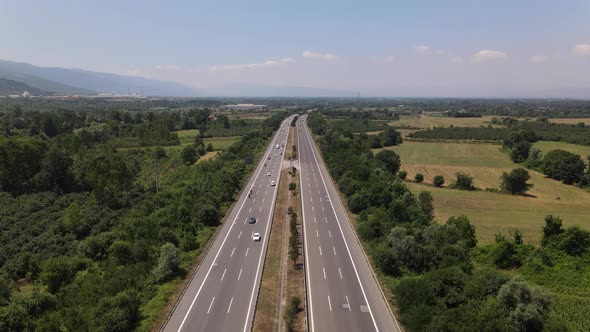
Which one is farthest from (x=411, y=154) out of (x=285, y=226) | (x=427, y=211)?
(x=285, y=226)

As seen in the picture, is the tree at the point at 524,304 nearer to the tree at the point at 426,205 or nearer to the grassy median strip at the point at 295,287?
the grassy median strip at the point at 295,287

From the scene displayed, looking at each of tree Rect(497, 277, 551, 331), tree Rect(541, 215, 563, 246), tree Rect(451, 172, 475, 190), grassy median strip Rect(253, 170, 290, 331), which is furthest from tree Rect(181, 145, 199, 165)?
tree Rect(497, 277, 551, 331)

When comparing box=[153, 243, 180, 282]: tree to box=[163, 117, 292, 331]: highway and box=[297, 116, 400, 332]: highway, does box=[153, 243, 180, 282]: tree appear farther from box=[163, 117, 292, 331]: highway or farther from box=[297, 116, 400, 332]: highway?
box=[297, 116, 400, 332]: highway

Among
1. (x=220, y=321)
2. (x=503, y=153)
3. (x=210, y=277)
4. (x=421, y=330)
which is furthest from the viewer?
(x=503, y=153)

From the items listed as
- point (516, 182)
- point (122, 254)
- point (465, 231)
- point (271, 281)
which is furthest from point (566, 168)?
point (122, 254)

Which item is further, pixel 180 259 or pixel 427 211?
pixel 427 211

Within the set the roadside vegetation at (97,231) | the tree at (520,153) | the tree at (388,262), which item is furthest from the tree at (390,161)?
the tree at (388,262)

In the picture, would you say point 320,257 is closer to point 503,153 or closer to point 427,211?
point 427,211
